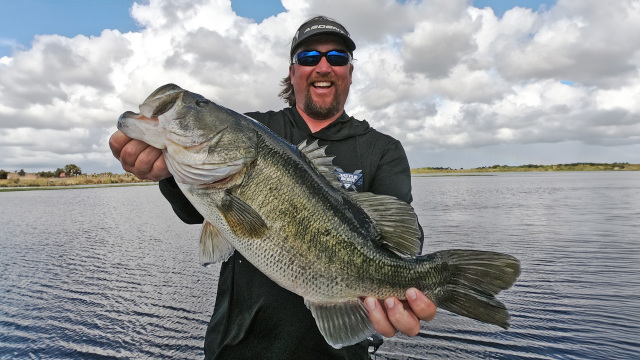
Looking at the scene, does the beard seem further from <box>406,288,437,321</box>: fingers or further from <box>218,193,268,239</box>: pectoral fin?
<box>406,288,437,321</box>: fingers

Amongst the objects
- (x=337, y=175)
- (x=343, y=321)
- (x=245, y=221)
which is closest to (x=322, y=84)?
(x=337, y=175)

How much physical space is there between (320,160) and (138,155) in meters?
1.46

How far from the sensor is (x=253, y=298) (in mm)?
3510

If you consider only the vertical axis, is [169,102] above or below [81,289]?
above

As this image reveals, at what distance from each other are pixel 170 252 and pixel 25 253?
5.92 metres

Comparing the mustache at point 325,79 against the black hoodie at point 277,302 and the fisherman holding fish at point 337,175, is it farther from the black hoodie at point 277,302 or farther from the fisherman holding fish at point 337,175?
the black hoodie at point 277,302

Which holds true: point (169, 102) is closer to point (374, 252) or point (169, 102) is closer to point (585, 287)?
point (374, 252)

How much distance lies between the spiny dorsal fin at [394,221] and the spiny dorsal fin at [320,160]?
19cm

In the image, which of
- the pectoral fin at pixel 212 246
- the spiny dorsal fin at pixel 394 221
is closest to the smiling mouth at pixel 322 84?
the spiny dorsal fin at pixel 394 221

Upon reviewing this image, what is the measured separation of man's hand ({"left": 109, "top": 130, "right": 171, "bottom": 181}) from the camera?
10.4 feet

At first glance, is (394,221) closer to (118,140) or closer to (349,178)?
(349,178)

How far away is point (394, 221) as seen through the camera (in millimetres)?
3332

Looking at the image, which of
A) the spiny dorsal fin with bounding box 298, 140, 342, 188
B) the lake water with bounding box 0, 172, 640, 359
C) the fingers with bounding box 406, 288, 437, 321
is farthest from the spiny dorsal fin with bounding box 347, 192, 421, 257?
the lake water with bounding box 0, 172, 640, 359

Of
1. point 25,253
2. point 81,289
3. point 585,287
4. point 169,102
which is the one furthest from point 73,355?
point 585,287
